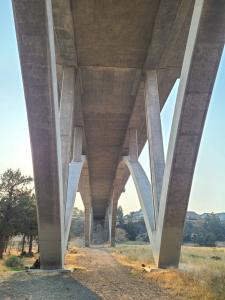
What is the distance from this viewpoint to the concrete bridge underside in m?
8.65

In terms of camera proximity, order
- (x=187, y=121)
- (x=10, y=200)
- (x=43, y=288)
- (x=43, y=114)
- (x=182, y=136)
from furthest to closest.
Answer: (x=10, y=200)
(x=182, y=136)
(x=187, y=121)
(x=43, y=114)
(x=43, y=288)

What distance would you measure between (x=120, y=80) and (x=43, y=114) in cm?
810

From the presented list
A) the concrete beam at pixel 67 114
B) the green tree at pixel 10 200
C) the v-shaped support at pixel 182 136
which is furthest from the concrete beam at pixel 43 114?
the green tree at pixel 10 200

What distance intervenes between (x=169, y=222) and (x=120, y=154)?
16.9 m

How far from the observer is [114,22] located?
12688mm

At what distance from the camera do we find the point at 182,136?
10.3 metres

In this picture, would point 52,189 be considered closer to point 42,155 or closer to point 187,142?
point 42,155

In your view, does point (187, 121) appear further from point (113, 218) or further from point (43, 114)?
point (113, 218)

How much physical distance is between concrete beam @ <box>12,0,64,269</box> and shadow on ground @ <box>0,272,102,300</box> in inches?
68.5

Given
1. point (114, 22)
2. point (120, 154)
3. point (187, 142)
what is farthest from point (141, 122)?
point (187, 142)

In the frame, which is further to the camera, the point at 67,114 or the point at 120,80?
the point at 120,80

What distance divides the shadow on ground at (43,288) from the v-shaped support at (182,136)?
417cm

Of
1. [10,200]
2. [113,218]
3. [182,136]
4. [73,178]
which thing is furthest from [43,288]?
[113,218]

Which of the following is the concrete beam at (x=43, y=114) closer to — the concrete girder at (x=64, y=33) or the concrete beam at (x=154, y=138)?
the concrete girder at (x=64, y=33)
